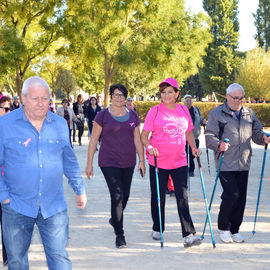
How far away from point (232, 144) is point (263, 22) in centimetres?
6384

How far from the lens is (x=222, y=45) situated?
203 feet

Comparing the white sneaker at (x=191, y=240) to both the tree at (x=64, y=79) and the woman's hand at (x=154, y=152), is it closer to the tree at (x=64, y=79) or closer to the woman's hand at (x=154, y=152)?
the woman's hand at (x=154, y=152)

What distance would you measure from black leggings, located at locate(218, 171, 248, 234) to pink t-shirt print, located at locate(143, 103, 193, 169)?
1.88ft

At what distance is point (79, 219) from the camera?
6.73 m

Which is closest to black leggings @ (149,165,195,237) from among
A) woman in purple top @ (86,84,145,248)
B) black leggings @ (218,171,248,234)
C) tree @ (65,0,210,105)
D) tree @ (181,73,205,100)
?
woman in purple top @ (86,84,145,248)

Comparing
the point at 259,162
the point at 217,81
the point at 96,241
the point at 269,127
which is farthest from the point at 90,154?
the point at 217,81

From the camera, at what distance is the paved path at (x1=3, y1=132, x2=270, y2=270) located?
486 centimetres

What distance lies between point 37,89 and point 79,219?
3.71 meters

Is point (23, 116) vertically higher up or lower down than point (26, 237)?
higher up

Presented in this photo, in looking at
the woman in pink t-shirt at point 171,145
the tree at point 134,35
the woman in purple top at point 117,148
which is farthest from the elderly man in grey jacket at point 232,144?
the tree at point 134,35

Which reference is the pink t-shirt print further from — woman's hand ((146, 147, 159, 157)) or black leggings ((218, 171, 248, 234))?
black leggings ((218, 171, 248, 234))

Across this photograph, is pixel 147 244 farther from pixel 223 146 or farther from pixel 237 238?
pixel 223 146

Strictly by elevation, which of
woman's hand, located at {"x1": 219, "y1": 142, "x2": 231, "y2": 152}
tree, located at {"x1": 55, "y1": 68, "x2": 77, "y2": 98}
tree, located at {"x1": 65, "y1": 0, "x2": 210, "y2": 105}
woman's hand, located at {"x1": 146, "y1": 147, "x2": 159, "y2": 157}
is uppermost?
tree, located at {"x1": 65, "y1": 0, "x2": 210, "y2": 105}

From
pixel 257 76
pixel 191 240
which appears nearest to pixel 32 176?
pixel 191 240
